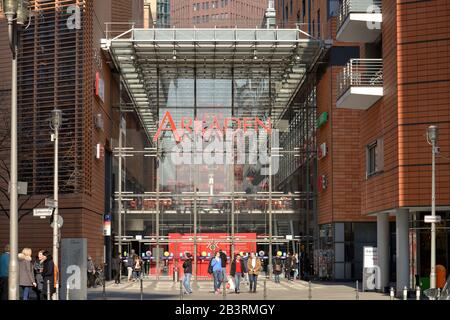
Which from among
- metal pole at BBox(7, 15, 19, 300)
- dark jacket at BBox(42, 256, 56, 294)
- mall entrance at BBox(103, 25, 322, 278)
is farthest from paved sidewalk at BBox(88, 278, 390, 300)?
metal pole at BBox(7, 15, 19, 300)

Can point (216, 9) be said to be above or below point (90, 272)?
above

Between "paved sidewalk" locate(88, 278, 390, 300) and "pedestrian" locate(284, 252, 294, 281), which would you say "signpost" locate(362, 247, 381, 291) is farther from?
"pedestrian" locate(284, 252, 294, 281)

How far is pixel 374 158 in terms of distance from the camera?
114 feet

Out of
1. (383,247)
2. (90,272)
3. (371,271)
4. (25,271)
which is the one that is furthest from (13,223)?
(90,272)

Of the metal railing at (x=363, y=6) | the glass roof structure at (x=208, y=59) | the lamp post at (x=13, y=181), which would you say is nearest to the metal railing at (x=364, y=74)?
the metal railing at (x=363, y=6)

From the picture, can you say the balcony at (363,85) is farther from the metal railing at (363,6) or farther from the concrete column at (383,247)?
the concrete column at (383,247)

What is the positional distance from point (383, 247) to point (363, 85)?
724 cm

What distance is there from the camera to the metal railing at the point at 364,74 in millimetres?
33109

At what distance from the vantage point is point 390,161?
30.6m

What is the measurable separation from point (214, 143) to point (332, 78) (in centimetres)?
845

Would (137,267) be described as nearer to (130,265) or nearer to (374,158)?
(130,265)

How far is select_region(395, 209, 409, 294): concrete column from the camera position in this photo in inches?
1206

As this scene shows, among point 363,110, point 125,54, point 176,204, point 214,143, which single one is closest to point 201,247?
point 176,204

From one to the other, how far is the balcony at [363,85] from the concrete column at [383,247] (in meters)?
4.88
